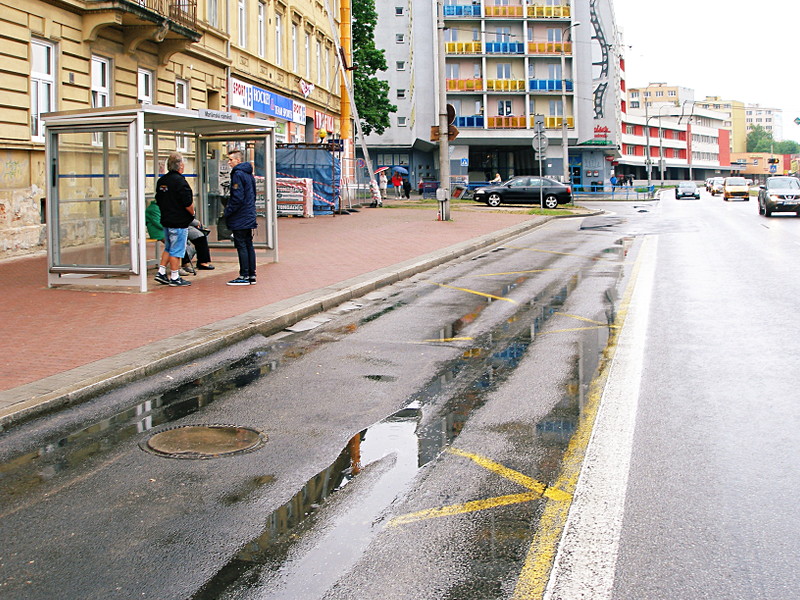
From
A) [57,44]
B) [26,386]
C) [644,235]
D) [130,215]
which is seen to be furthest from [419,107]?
[26,386]

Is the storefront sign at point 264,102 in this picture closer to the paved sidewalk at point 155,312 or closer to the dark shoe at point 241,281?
the paved sidewalk at point 155,312

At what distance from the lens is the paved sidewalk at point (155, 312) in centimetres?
725

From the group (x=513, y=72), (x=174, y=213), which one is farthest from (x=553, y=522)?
(x=513, y=72)

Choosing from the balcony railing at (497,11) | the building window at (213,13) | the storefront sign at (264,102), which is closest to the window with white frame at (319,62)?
the storefront sign at (264,102)

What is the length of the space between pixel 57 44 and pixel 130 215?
749 centimetres

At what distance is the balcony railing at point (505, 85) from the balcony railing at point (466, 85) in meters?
0.73

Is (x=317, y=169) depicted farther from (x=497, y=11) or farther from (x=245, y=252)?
(x=497, y=11)

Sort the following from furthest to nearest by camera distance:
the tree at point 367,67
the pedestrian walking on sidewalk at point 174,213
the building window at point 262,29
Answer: the tree at point 367,67, the building window at point 262,29, the pedestrian walking on sidewalk at point 174,213

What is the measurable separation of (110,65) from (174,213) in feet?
28.8

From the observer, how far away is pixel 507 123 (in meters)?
72.9

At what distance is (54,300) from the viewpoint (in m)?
11.6

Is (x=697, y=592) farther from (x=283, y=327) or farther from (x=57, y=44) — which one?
(x=57, y=44)

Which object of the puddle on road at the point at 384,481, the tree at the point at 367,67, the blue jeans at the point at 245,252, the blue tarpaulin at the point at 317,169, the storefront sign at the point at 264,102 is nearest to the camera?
the puddle on road at the point at 384,481

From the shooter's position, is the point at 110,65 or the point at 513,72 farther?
the point at 513,72
